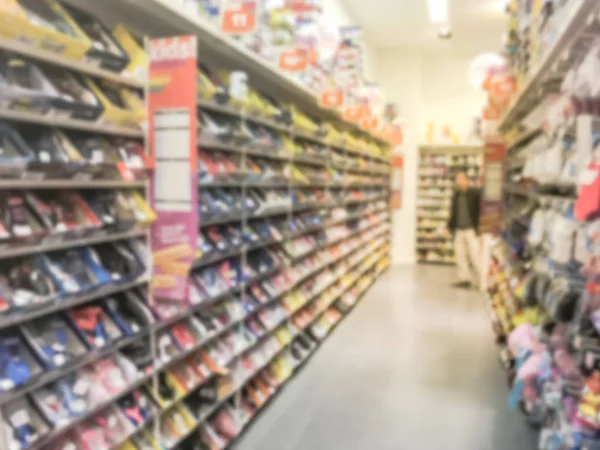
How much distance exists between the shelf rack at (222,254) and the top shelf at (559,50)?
5.82 ft

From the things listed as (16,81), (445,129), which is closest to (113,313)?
(16,81)

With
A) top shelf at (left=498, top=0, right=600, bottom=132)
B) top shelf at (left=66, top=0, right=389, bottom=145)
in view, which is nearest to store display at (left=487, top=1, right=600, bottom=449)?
top shelf at (left=498, top=0, right=600, bottom=132)

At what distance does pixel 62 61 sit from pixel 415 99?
29.3 ft

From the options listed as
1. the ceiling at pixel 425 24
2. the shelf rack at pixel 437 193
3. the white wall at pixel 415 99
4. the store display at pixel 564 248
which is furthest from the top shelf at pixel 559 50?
the shelf rack at pixel 437 193

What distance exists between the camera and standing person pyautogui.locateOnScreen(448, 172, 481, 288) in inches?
329

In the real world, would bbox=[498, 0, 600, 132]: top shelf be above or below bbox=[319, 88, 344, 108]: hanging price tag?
below

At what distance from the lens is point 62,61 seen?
76.3 inches

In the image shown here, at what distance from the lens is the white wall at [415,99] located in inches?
395

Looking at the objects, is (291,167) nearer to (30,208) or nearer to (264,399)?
(264,399)

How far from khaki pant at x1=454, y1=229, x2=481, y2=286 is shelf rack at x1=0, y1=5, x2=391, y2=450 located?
2.18 m

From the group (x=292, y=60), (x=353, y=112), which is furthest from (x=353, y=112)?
(x=292, y=60)

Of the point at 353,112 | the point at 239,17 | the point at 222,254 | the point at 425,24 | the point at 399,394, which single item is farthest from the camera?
the point at 425,24

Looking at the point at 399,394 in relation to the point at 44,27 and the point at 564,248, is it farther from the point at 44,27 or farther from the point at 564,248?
the point at 44,27

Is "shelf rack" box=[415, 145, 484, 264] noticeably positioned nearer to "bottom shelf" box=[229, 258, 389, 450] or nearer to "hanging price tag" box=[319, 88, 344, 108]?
"bottom shelf" box=[229, 258, 389, 450]
